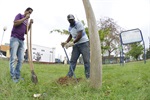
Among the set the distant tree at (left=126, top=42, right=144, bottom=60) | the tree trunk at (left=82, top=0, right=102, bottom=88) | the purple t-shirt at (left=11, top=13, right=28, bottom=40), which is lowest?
the tree trunk at (left=82, top=0, right=102, bottom=88)

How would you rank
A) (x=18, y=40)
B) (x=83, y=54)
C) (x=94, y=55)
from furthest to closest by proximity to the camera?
(x=83, y=54)
(x=18, y=40)
(x=94, y=55)

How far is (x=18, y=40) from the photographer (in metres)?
5.76

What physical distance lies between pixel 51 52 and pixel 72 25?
31.1 metres

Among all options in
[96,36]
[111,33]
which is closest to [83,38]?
[96,36]

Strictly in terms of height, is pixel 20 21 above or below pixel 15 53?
above

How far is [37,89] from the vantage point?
4.88 meters

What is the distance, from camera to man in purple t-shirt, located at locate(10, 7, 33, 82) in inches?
221

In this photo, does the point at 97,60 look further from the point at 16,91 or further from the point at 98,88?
the point at 16,91

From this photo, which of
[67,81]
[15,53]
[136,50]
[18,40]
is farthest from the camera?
[136,50]

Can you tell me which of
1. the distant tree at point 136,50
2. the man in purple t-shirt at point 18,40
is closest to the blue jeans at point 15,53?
the man in purple t-shirt at point 18,40

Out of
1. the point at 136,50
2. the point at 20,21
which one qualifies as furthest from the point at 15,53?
the point at 136,50

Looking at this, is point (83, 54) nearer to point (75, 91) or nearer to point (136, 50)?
point (75, 91)

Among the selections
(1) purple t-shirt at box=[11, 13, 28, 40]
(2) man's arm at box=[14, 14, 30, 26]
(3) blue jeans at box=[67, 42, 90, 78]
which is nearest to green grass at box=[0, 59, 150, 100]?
(3) blue jeans at box=[67, 42, 90, 78]

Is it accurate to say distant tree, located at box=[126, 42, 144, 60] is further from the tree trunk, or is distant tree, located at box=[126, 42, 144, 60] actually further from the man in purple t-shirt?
the tree trunk
